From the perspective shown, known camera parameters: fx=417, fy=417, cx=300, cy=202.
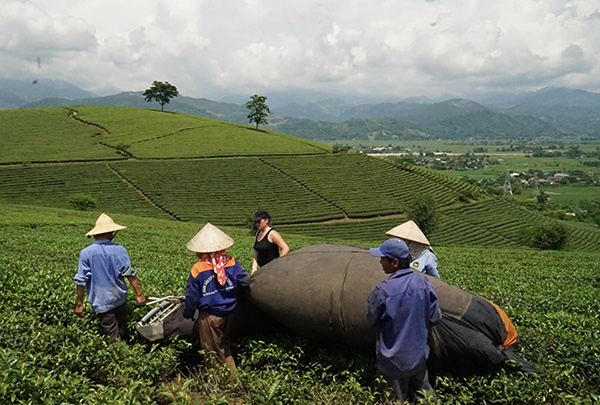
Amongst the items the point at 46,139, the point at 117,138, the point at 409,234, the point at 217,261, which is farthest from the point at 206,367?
the point at 46,139

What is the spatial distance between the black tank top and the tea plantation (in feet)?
5.76

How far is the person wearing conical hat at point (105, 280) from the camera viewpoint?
6.09 metres

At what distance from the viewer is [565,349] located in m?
5.35

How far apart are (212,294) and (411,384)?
9.07ft

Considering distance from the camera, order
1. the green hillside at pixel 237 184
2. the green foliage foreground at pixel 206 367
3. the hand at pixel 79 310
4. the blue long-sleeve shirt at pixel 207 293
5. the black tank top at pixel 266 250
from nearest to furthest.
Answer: the green foliage foreground at pixel 206 367
the blue long-sleeve shirt at pixel 207 293
the hand at pixel 79 310
the black tank top at pixel 266 250
the green hillside at pixel 237 184

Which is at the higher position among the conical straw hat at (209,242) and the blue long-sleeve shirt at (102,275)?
the conical straw hat at (209,242)

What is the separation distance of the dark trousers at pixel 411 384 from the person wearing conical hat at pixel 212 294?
7.13ft

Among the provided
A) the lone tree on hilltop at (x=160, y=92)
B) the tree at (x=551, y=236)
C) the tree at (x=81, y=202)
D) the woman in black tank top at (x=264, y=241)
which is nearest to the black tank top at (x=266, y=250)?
the woman in black tank top at (x=264, y=241)

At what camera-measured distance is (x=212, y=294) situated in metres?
5.68

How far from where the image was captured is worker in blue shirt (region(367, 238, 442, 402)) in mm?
4590

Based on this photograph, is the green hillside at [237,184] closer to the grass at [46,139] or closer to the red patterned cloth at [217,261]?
the grass at [46,139]

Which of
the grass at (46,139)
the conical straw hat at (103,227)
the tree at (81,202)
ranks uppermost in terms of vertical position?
the conical straw hat at (103,227)

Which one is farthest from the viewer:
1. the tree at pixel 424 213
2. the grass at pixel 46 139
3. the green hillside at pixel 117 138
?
the green hillside at pixel 117 138

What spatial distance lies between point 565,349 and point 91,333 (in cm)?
636
